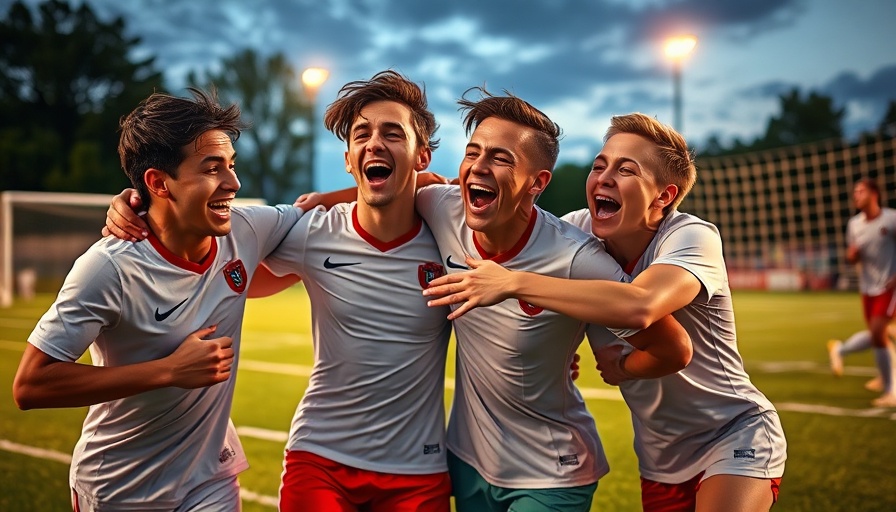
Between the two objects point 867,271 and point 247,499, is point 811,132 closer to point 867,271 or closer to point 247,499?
point 867,271

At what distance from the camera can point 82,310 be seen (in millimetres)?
3264

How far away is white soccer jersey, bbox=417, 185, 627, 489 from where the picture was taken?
12.3 feet

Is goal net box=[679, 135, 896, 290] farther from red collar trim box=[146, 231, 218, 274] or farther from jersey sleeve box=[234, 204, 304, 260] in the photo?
red collar trim box=[146, 231, 218, 274]

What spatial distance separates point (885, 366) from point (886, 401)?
616mm

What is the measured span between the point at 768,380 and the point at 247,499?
7927 millimetres

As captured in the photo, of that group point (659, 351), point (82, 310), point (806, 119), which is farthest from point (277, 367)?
point (806, 119)

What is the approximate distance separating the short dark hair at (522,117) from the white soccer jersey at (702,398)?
2.15 ft

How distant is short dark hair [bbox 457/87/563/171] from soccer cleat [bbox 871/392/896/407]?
7284 mm

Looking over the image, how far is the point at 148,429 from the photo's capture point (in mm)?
3586

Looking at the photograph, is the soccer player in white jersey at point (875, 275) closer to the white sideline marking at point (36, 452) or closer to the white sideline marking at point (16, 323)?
the white sideline marking at point (36, 452)

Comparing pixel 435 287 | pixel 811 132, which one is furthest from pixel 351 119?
pixel 811 132

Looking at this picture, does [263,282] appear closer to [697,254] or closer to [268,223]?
[268,223]

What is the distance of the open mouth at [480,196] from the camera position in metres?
3.75

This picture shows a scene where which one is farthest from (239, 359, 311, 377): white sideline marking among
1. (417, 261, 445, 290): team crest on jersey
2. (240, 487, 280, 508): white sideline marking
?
(417, 261, 445, 290): team crest on jersey
